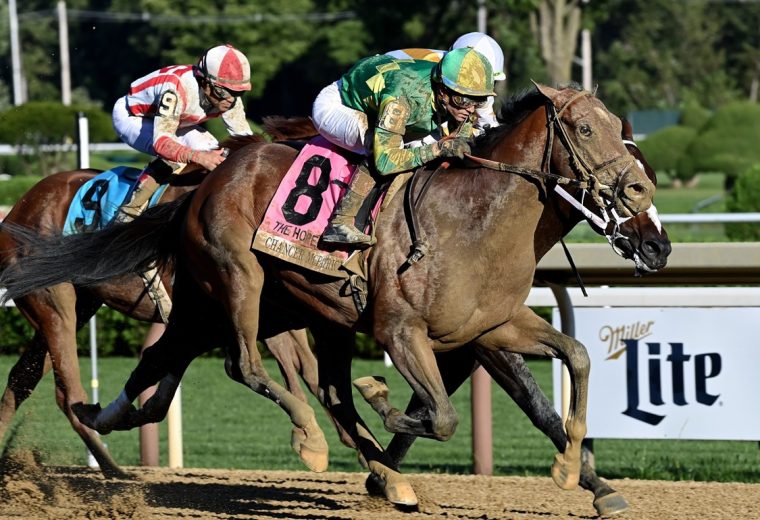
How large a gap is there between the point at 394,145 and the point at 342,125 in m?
0.29

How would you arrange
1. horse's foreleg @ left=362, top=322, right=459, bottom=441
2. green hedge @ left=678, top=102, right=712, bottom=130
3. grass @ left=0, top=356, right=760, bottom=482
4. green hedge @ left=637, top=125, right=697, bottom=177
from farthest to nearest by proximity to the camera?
green hedge @ left=678, top=102, right=712, bottom=130, green hedge @ left=637, top=125, right=697, bottom=177, grass @ left=0, top=356, right=760, bottom=482, horse's foreleg @ left=362, top=322, right=459, bottom=441

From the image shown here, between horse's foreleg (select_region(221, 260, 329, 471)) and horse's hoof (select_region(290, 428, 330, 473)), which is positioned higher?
horse's foreleg (select_region(221, 260, 329, 471))

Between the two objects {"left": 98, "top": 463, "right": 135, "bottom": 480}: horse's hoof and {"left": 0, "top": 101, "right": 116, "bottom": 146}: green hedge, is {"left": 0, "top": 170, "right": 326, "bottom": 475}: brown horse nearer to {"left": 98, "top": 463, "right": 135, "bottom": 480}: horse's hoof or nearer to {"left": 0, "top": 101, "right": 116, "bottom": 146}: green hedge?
{"left": 98, "top": 463, "right": 135, "bottom": 480}: horse's hoof

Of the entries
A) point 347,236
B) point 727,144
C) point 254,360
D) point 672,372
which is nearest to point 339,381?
point 254,360

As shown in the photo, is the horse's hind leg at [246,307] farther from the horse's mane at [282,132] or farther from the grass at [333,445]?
the grass at [333,445]

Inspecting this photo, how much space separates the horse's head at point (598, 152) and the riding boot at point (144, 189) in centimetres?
208

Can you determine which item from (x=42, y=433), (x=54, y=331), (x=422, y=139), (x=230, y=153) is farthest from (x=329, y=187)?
(x=42, y=433)

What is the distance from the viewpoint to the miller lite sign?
6152mm

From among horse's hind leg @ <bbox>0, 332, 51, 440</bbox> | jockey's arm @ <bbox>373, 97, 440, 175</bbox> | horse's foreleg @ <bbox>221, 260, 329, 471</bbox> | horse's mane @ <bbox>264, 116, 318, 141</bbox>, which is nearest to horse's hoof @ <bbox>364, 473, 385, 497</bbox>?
horse's foreleg @ <bbox>221, 260, 329, 471</bbox>

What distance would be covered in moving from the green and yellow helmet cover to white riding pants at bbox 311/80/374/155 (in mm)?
376

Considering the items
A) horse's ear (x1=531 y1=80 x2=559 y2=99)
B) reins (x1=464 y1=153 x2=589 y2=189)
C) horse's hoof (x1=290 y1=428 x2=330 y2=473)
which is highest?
horse's ear (x1=531 y1=80 x2=559 y2=99)

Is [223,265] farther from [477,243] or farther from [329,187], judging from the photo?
[477,243]

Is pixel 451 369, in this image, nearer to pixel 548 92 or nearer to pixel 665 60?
pixel 548 92

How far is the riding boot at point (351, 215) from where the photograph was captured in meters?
4.75
